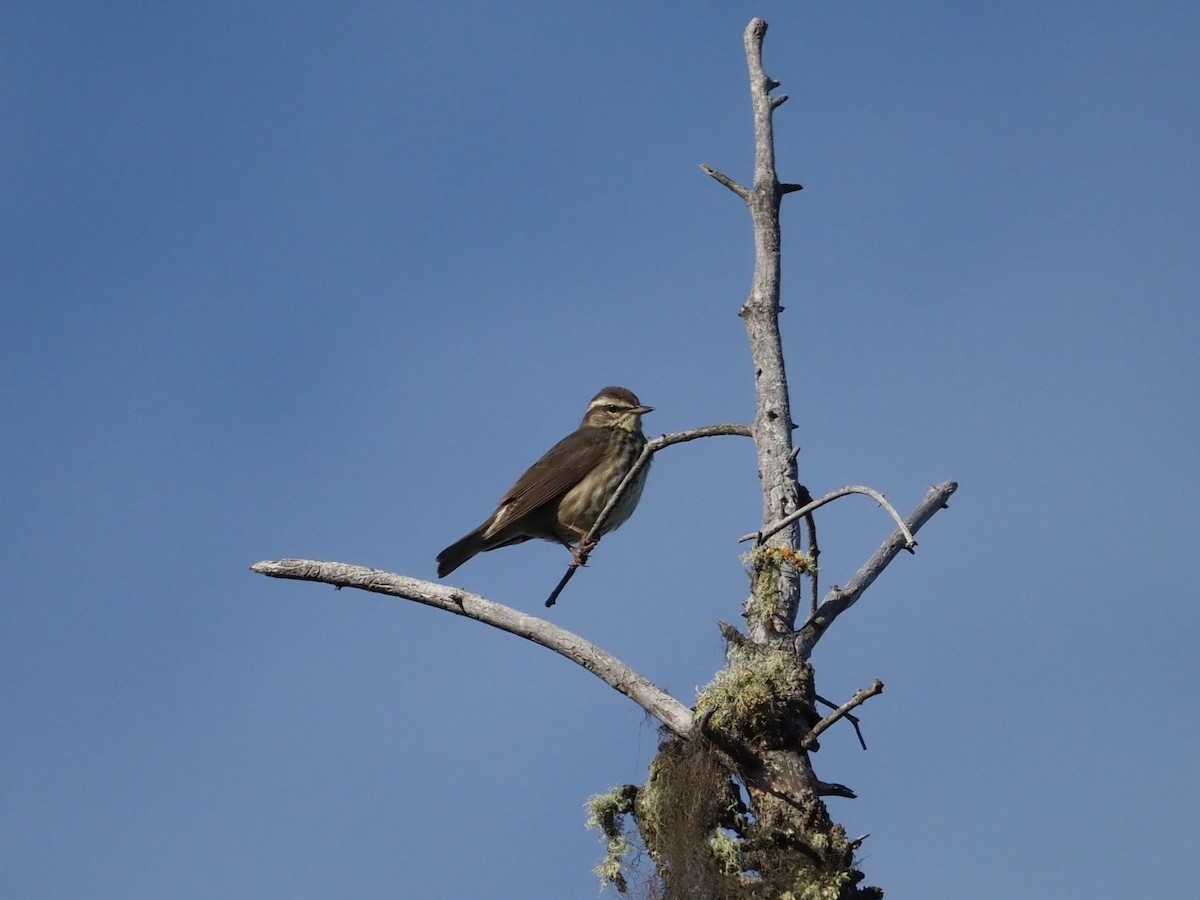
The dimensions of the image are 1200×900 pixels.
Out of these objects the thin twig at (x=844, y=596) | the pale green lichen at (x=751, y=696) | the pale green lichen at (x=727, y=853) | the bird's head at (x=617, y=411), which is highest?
the bird's head at (x=617, y=411)

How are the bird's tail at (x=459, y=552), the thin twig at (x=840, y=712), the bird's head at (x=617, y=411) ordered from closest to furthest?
the thin twig at (x=840, y=712) → the bird's tail at (x=459, y=552) → the bird's head at (x=617, y=411)

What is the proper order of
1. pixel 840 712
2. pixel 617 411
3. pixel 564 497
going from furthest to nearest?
pixel 617 411 < pixel 564 497 < pixel 840 712

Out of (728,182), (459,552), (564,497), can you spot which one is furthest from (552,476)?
(728,182)

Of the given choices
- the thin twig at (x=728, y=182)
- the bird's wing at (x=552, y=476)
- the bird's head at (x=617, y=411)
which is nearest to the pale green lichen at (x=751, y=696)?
the thin twig at (x=728, y=182)

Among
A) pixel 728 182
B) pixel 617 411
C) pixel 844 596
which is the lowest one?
pixel 844 596

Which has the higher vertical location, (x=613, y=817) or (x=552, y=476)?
Answer: (x=552, y=476)

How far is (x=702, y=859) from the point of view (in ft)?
17.5

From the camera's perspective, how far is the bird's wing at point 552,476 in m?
10.9

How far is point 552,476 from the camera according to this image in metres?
11.1

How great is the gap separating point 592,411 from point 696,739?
718 cm

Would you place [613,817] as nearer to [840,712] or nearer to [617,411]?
[840,712]

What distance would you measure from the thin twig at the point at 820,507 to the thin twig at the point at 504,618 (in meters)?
0.72

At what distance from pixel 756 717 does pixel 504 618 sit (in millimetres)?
1089

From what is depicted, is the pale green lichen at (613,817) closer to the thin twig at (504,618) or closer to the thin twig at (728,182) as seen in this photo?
the thin twig at (504,618)
